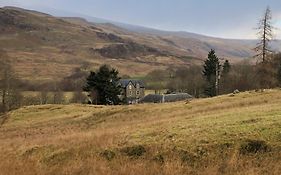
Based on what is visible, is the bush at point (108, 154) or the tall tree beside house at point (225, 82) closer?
the bush at point (108, 154)

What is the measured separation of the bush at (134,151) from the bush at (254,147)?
383 cm

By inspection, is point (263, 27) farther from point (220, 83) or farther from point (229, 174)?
point (229, 174)

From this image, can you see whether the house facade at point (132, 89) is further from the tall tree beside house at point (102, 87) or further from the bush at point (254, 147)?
the bush at point (254, 147)

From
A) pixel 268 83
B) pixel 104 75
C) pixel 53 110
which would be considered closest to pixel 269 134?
pixel 53 110

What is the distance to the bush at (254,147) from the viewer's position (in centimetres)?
1545

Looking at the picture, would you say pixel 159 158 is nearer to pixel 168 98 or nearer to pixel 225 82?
pixel 168 98

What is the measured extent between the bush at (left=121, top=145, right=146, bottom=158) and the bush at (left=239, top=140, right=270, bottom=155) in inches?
151

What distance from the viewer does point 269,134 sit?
16.7 metres

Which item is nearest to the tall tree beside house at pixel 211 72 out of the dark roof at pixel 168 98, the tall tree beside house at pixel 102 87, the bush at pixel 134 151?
the dark roof at pixel 168 98

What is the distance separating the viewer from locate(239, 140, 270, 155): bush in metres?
15.4

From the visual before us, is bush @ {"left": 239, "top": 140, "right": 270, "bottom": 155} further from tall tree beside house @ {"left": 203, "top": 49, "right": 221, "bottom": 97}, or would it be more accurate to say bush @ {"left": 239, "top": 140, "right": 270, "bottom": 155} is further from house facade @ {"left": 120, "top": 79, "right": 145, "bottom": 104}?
house facade @ {"left": 120, "top": 79, "right": 145, "bottom": 104}

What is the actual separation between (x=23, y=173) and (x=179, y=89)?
116 m

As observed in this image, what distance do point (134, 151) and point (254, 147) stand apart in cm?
462

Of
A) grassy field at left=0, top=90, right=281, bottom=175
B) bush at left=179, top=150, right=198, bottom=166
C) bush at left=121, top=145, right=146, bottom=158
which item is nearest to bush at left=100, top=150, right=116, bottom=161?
grassy field at left=0, top=90, right=281, bottom=175
